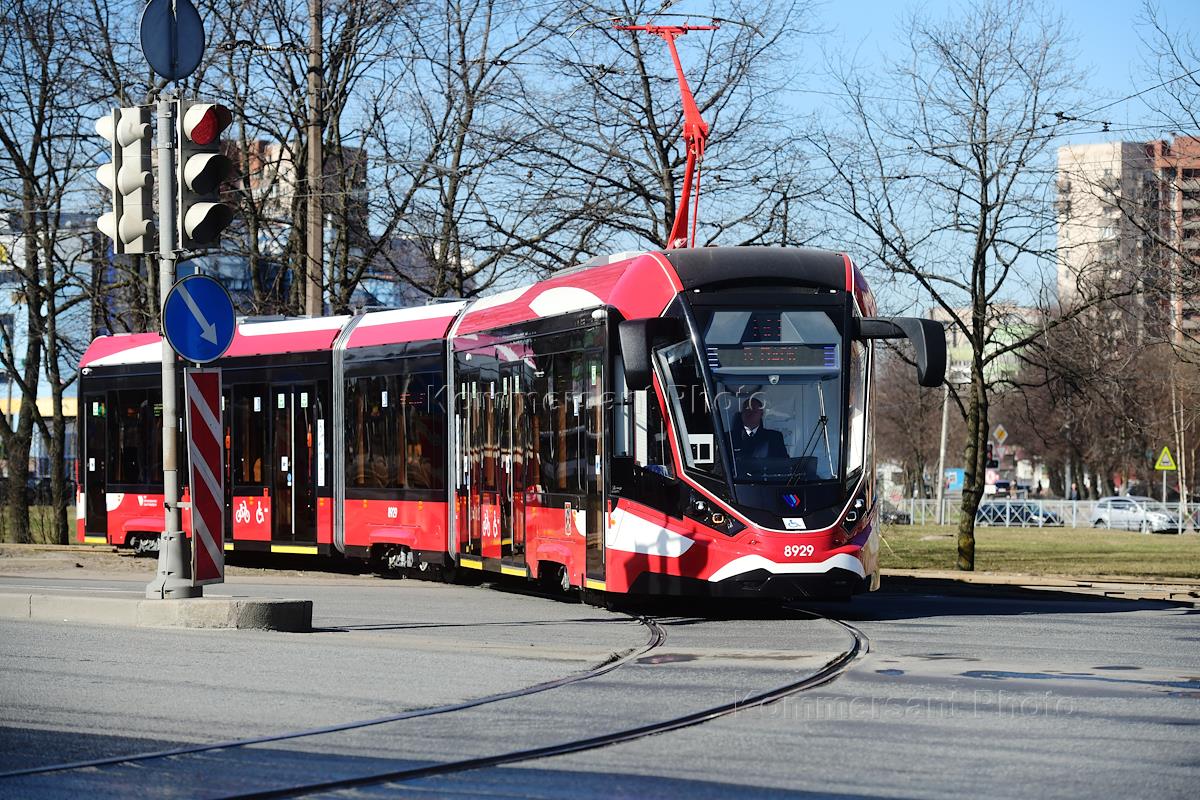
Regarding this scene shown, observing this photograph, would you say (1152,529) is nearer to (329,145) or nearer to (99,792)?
(329,145)

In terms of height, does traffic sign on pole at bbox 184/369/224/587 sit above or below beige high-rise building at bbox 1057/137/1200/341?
below

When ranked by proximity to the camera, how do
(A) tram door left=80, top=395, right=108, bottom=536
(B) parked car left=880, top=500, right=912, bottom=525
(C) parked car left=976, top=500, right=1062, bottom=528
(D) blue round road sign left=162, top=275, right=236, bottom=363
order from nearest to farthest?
1. (D) blue round road sign left=162, top=275, right=236, bottom=363
2. (A) tram door left=80, top=395, right=108, bottom=536
3. (B) parked car left=880, top=500, right=912, bottom=525
4. (C) parked car left=976, top=500, right=1062, bottom=528

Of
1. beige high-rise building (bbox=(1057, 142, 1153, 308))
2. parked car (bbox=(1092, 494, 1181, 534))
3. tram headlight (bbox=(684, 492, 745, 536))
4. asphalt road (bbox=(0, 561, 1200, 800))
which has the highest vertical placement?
beige high-rise building (bbox=(1057, 142, 1153, 308))

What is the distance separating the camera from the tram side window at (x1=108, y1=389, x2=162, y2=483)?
86.9 ft

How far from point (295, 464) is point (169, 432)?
1020cm

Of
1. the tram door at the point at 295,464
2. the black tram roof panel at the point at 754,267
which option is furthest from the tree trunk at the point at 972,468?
the black tram roof panel at the point at 754,267

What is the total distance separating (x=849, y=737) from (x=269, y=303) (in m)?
27.0

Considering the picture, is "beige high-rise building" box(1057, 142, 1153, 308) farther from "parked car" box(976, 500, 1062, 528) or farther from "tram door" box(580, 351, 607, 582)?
"parked car" box(976, 500, 1062, 528)

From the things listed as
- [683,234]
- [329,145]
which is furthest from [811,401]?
[329,145]

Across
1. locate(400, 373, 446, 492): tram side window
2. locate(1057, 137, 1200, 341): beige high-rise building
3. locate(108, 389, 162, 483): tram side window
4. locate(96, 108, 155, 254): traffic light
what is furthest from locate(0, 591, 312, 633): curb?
locate(1057, 137, 1200, 341): beige high-rise building

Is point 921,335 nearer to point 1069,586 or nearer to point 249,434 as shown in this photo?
point 1069,586

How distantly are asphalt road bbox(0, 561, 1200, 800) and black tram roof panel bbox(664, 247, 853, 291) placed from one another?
3102 millimetres

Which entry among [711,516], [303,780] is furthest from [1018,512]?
[303,780]

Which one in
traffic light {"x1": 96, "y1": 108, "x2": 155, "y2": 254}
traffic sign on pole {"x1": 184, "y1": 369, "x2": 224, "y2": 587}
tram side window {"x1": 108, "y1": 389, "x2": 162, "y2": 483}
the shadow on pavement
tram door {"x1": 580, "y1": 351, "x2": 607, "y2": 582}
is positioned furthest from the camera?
tram side window {"x1": 108, "y1": 389, "x2": 162, "y2": 483}
